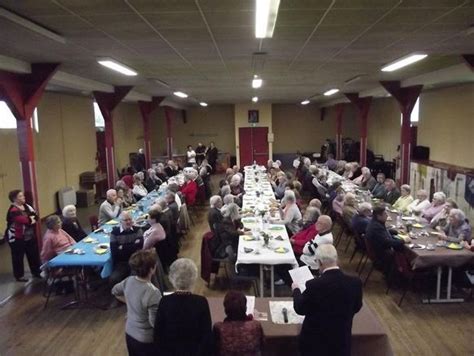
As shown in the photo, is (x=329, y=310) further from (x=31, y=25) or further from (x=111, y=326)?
(x=31, y=25)

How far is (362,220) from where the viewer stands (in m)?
6.79

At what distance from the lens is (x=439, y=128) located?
1472cm

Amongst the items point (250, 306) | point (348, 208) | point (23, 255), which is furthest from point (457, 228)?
point (23, 255)

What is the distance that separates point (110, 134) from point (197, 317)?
914 cm

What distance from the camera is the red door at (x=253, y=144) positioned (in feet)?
70.9

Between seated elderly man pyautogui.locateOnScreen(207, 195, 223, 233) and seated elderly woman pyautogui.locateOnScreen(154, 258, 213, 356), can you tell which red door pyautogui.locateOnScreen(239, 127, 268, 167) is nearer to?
seated elderly man pyautogui.locateOnScreen(207, 195, 223, 233)

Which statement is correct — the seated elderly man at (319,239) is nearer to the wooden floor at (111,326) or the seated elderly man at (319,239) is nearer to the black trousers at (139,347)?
the wooden floor at (111,326)

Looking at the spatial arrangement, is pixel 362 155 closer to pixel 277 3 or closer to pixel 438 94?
pixel 438 94

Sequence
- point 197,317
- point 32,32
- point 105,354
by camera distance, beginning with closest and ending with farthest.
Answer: point 197,317
point 32,32
point 105,354

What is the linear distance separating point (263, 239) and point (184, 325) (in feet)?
11.3

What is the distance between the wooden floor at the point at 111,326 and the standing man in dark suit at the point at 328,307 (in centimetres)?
213

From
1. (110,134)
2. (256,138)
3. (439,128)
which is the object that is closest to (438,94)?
(439,128)

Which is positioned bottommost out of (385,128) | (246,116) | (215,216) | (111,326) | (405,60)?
(111,326)

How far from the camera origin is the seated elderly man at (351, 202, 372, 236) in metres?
6.75
